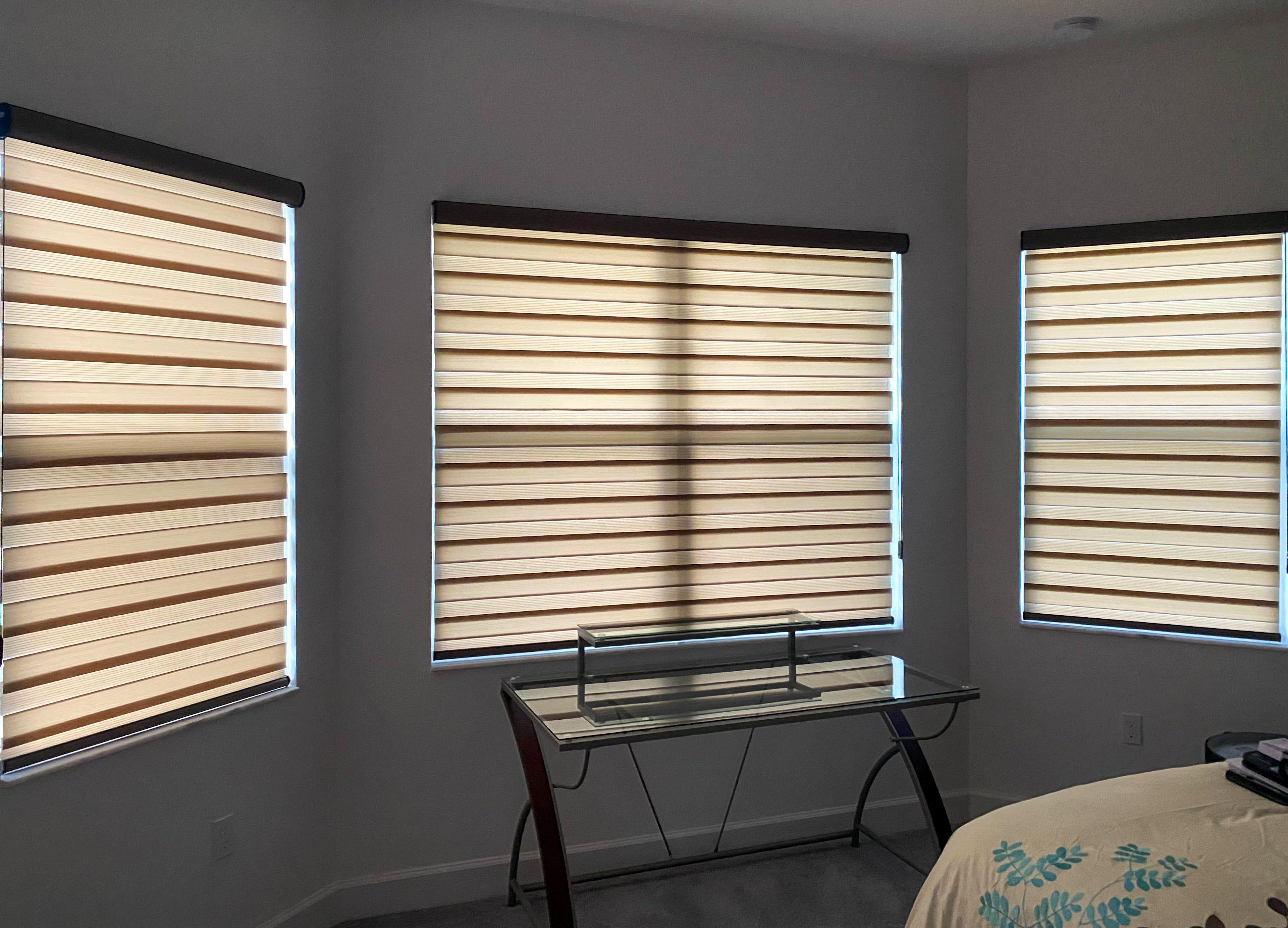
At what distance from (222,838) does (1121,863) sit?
2.26 meters

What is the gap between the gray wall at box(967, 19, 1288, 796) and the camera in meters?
3.31

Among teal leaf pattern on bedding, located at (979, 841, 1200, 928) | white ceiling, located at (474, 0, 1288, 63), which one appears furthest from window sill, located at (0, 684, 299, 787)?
white ceiling, located at (474, 0, 1288, 63)

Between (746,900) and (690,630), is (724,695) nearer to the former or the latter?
(690,630)

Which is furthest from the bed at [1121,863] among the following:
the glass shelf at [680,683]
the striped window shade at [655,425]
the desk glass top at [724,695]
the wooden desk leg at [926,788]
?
the striped window shade at [655,425]

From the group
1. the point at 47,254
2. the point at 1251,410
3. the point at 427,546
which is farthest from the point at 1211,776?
the point at 47,254

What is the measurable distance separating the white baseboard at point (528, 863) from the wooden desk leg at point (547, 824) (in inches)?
24.8

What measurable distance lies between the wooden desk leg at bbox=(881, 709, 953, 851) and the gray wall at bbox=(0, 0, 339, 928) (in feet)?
6.18

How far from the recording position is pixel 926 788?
307 centimetres

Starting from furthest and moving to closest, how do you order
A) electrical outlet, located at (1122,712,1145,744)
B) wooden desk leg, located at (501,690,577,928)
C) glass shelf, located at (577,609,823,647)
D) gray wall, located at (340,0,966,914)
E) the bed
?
1. electrical outlet, located at (1122,712,1145,744)
2. gray wall, located at (340,0,966,914)
3. glass shelf, located at (577,609,823,647)
4. wooden desk leg, located at (501,690,577,928)
5. the bed

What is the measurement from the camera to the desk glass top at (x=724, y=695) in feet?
8.21

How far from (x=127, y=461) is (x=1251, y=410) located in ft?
11.9

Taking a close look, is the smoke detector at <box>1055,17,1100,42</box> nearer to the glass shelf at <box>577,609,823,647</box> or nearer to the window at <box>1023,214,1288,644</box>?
the window at <box>1023,214,1288,644</box>

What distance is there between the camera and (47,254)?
216cm

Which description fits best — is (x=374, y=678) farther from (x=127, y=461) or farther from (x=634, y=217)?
(x=634, y=217)
